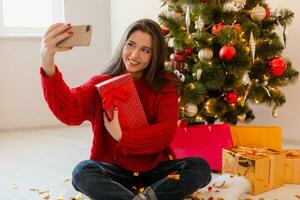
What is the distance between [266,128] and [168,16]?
648mm

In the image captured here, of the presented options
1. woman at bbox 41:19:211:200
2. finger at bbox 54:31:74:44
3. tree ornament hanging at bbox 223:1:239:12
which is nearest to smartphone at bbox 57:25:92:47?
finger at bbox 54:31:74:44

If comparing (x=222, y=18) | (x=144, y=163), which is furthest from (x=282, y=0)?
(x=144, y=163)

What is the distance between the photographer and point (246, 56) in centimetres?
160

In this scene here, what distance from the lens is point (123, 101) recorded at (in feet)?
3.88

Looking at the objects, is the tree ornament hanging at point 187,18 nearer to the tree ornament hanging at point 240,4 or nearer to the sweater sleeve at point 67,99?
the tree ornament hanging at point 240,4

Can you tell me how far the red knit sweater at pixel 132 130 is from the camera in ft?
3.84

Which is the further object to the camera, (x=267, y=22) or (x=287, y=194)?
(x=267, y=22)

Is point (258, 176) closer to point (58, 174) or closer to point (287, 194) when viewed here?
point (287, 194)

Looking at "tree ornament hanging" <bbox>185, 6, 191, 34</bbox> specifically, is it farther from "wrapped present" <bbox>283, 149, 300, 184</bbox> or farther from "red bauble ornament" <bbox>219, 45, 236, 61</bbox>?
"wrapped present" <bbox>283, 149, 300, 184</bbox>

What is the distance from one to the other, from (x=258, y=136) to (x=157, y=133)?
0.62m

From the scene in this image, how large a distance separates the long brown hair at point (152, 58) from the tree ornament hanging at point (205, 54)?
1.08 ft

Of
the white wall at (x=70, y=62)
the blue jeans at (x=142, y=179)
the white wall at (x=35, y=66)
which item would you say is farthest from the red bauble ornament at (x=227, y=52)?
the white wall at (x=35, y=66)

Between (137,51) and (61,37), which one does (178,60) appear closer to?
(137,51)

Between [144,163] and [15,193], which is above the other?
[144,163]
